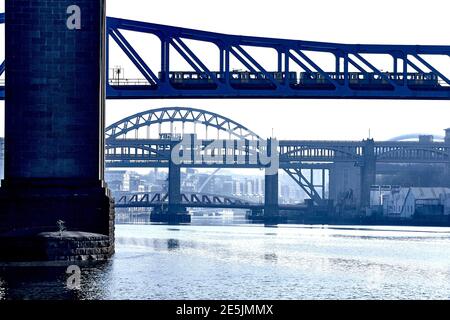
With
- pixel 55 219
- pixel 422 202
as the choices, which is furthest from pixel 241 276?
pixel 422 202

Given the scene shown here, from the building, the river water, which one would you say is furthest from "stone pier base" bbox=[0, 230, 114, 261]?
the building

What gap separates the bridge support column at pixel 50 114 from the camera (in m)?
63.4

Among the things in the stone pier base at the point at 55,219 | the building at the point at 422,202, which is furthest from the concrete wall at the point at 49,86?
the building at the point at 422,202

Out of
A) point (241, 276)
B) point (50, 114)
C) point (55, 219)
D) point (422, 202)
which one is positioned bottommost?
point (241, 276)

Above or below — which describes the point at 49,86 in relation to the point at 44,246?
above

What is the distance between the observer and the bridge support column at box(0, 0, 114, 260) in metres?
63.4

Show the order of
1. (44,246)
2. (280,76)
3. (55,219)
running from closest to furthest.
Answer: (44,246) → (55,219) → (280,76)

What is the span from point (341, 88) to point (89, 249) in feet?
133

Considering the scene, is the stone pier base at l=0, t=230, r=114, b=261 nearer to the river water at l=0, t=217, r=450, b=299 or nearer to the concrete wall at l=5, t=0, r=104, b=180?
the river water at l=0, t=217, r=450, b=299

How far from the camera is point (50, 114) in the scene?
209ft

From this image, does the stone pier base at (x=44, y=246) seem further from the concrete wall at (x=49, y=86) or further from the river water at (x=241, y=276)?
the concrete wall at (x=49, y=86)

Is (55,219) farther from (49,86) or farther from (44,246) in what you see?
(49,86)

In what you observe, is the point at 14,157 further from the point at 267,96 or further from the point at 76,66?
the point at 267,96

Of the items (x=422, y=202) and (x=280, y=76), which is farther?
(x=422, y=202)
